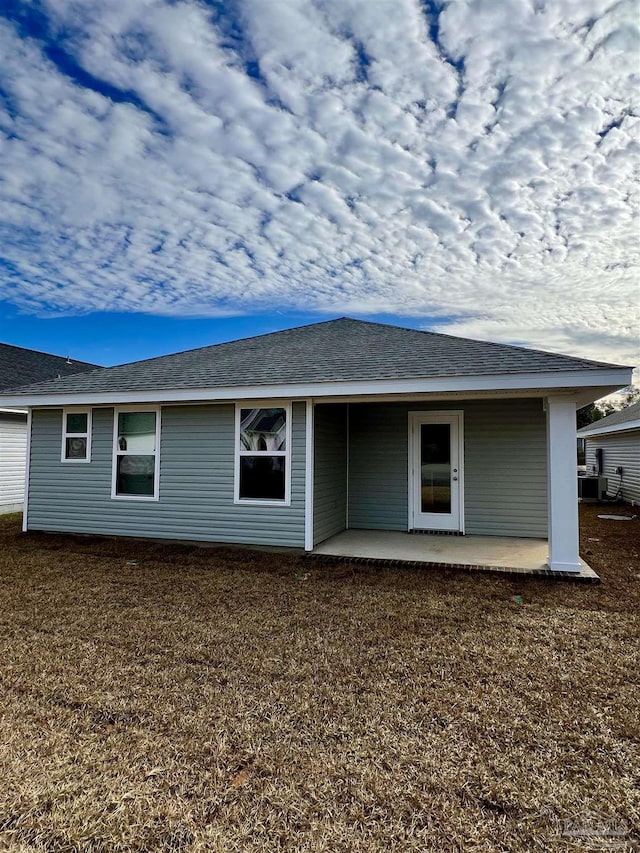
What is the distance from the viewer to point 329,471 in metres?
7.95

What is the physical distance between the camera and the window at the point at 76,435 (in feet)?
27.8

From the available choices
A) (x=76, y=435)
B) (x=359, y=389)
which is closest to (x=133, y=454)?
(x=76, y=435)

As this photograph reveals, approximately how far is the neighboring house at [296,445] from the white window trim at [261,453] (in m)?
0.02

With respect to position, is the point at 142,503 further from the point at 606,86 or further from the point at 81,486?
the point at 606,86

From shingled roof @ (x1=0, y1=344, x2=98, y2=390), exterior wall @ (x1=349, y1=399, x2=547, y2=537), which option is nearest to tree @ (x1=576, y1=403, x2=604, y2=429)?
exterior wall @ (x1=349, y1=399, x2=547, y2=537)

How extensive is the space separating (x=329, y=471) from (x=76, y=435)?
15.2ft

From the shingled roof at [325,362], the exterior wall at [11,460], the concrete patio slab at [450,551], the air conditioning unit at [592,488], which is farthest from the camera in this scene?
the air conditioning unit at [592,488]

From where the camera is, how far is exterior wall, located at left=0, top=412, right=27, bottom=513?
11508 mm

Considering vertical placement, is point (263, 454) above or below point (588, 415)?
below

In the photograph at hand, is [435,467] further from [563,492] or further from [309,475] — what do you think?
[563,492]

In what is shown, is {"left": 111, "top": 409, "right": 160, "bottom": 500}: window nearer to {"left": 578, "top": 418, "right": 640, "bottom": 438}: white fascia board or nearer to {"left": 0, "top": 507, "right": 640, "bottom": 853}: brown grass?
{"left": 0, "top": 507, "right": 640, "bottom": 853}: brown grass

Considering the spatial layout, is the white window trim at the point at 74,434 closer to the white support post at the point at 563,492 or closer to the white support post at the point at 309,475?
the white support post at the point at 309,475

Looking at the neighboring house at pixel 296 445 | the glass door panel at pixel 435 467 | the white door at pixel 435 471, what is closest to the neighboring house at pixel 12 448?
the neighboring house at pixel 296 445

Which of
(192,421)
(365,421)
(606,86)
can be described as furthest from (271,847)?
(606,86)
